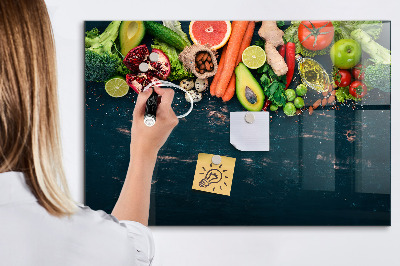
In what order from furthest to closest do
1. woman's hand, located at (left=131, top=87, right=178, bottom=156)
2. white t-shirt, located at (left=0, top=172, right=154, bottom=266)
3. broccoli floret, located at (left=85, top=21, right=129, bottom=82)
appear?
1. broccoli floret, located at (left=85, top=21, right=129, bottom=82)
2. woman's hand, located at (left=131, top=87, right=178, bottom=156)
3. white t-shirt, located at (left=0, top=172, right=154, bottom=266)

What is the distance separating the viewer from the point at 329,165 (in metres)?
1.50

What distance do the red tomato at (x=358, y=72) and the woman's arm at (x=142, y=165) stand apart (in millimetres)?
779

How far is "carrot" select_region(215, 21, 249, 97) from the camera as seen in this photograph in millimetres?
1475

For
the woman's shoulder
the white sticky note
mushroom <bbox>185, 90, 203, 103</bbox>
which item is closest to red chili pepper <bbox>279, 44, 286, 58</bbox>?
the white sticky note

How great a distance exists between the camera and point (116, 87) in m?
1.47

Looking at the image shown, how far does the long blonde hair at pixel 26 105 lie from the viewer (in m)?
0.47

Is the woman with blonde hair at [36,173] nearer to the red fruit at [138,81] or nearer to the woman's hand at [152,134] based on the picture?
the woman's hand at [152,134]

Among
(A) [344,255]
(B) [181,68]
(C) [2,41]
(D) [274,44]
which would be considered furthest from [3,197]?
(A) [344,255]

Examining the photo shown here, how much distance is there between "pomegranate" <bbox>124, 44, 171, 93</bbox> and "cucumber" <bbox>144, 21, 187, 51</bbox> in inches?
2.2

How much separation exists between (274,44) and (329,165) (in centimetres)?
50

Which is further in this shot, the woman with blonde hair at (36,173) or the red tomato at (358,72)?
the red tomato at (358,72)

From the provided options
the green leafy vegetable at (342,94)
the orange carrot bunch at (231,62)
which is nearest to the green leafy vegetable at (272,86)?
the orange carrot bunch at (231,62)

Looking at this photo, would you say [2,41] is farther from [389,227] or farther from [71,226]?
[389,227]

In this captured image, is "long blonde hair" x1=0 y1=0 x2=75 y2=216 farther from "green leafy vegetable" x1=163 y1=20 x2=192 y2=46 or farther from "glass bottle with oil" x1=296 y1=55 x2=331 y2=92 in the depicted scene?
"glass bottle with oil" x1=296 y1=55 x2=331 y2=92
